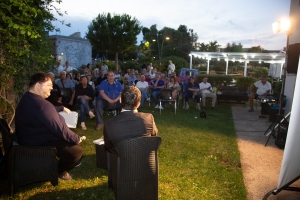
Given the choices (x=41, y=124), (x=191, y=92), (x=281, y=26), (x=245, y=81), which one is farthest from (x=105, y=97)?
(x=245, y=81)

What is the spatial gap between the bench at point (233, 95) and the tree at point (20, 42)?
284 inches

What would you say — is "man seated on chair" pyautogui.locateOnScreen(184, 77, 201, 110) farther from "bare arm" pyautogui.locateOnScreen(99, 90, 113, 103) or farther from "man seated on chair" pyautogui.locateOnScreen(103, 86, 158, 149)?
"man seated on chair" pyautogui.locateOnScreen(103, 86, 158, 149)

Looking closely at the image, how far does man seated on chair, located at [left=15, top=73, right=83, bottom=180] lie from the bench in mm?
7848

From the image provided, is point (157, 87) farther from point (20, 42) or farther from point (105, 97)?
point (20, 42)

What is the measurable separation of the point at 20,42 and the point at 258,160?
4.70 metres

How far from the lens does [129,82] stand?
405 inches

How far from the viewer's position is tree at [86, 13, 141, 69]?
777 inches

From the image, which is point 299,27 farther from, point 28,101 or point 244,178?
point 28,101

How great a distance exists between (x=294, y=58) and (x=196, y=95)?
15.0 ft

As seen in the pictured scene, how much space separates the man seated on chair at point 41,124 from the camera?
2594 mm

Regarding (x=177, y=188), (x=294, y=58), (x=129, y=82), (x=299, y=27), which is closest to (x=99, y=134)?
(x=177, y=188)

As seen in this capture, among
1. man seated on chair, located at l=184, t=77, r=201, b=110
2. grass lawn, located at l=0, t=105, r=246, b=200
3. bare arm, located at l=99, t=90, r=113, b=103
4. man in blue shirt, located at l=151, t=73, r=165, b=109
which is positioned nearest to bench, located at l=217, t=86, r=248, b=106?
man seated on chair, located at l=184, t=77, r=201, b=110

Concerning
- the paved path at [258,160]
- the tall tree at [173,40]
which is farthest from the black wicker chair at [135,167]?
the tall tree at [173,40]

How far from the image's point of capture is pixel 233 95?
946cm
